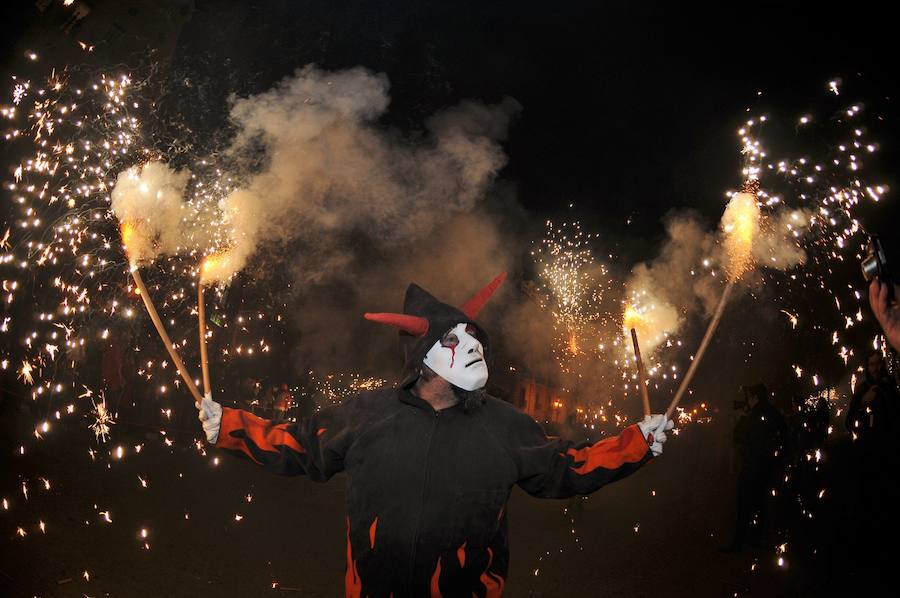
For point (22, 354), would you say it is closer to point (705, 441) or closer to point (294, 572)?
point (294, 572)

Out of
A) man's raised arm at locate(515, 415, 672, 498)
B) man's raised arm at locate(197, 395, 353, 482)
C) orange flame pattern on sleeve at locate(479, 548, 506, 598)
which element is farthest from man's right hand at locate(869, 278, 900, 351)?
man's raised arm at locate(197, 395, 353, 482)

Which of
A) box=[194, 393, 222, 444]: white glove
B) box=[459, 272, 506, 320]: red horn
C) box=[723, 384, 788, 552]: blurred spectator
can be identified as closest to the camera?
box=[194, 393, 222, 444]: white glove

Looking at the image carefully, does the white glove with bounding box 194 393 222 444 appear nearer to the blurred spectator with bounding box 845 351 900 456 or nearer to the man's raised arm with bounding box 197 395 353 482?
the man's raised arm with bounding box 197 395 353 482

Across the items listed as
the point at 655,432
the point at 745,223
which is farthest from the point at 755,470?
the point at 655,432

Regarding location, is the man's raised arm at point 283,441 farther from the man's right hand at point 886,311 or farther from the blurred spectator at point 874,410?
the blurred spectator at point 874,410

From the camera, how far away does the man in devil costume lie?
2580 mm

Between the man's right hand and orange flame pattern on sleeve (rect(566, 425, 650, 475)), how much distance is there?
3.96 feet

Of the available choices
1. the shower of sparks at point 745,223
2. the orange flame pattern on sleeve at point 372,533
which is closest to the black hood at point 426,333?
the orange flame pattern on sleeve at point 372,533

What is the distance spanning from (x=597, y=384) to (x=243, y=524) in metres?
24.2

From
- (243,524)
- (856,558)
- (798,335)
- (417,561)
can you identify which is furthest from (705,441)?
(417,561)

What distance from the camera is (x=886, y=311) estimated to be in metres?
2.35

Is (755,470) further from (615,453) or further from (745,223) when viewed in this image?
(615,453)

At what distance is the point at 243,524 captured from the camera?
5.68m

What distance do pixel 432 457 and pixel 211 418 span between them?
1.30 meters
